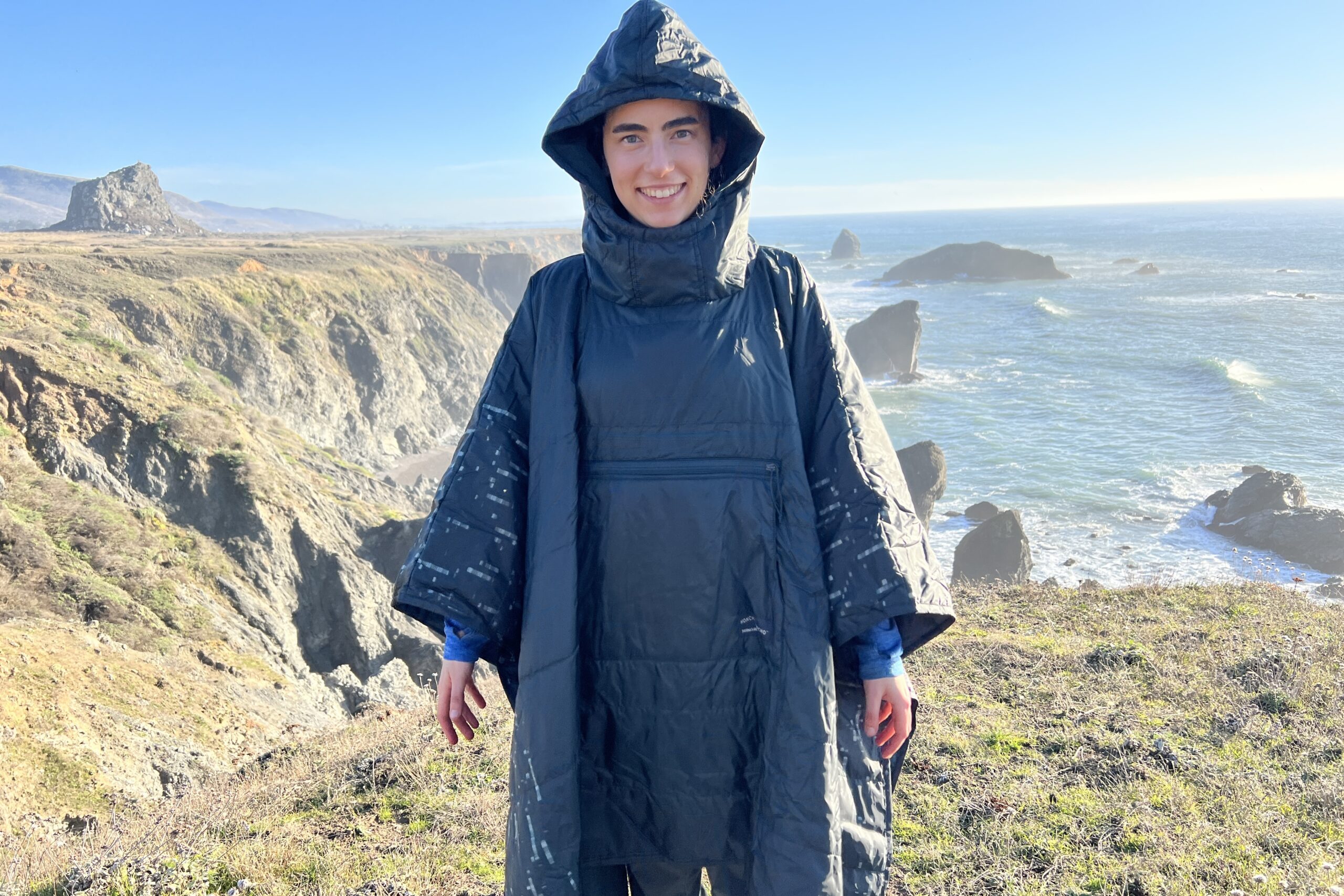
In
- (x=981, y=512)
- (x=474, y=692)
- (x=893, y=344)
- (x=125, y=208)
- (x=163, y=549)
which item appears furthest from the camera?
(x=125, y=208)

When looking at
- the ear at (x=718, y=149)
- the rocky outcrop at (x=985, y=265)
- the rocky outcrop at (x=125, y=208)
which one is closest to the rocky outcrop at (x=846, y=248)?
the rocky outcrop at (x=985, y=265)

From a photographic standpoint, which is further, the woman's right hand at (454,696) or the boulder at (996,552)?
the boulder at (996,552)

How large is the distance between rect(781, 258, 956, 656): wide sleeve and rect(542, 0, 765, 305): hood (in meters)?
0.20

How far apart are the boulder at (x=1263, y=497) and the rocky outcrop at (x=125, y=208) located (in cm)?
9427

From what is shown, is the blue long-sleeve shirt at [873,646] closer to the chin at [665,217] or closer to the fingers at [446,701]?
the fingers at [446,701]

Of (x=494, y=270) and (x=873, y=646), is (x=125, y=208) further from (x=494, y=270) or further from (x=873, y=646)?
(x=873, y=646)

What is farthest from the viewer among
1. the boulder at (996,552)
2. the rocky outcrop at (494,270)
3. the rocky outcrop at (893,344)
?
the rocky outcrop at (494,270)

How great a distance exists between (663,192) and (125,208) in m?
113

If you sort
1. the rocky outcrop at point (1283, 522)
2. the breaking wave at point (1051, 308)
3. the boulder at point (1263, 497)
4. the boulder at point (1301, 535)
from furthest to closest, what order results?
the breaking wave at point (1051, 308) → the boulder at point (1263, 497) → the rocky outcrop at point (1283, 522) → the boulder at point (1301, 535)

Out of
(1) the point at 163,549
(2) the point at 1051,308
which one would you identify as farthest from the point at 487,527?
(2) the point at 1051,308

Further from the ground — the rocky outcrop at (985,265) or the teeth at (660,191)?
the rocky outcrop at (985,265)

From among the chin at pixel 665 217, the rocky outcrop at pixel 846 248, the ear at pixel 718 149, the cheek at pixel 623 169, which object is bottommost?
the chin at pixel 665 217

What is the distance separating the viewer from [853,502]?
1703 mm

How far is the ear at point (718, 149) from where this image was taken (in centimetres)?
188
